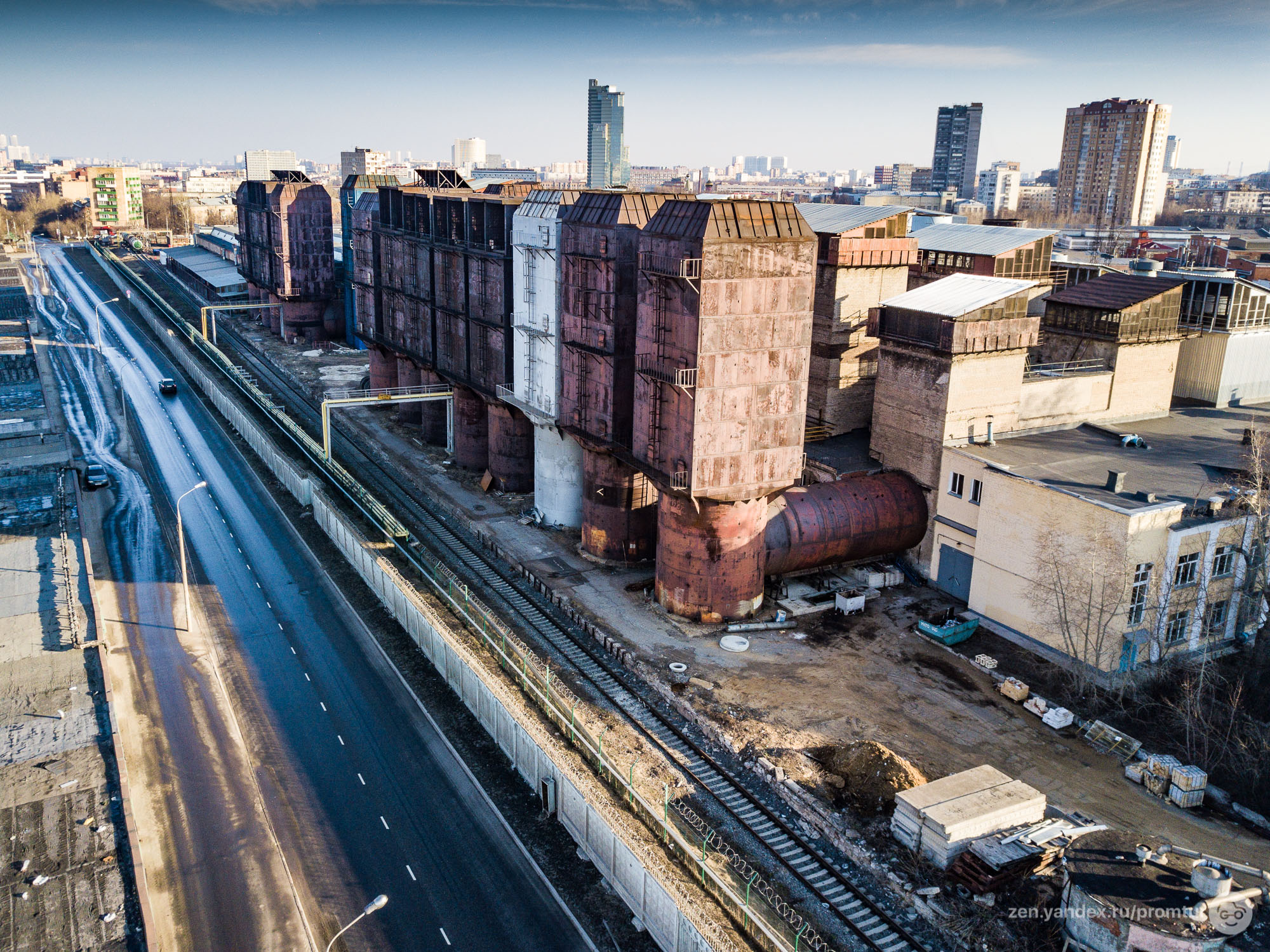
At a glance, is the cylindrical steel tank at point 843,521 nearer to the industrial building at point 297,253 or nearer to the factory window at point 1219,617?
the factory window at point 1219,617

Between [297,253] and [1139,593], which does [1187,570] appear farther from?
[297,253]

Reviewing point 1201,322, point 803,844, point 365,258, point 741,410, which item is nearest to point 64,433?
point 365,258

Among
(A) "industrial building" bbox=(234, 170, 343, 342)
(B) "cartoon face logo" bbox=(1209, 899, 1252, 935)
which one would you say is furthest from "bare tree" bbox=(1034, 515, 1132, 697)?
(A) "industrial building" bbox=(234, 170, 343, 342)

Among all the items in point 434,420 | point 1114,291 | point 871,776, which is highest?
point 1114,291

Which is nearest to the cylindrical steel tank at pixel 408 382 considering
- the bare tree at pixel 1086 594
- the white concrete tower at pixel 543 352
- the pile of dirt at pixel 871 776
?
the white concrete tower at pixel 543 352

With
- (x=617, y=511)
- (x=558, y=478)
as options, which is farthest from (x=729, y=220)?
(x=558, y=478)

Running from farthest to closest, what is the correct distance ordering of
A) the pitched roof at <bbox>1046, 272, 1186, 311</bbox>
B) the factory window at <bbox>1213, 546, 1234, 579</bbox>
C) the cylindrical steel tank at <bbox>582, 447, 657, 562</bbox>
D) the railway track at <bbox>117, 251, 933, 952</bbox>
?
the pitched roof at <bbox>1046, 272, 1186, 311</bbox>, the cylindrical steel tank at <bbox>582, 447, 657, 562</bbox>, the factory window at <bbox>1213, 546, 1234, 579</bbox>, the railway track at <bbox>117, 251, 933, 952</bbox>

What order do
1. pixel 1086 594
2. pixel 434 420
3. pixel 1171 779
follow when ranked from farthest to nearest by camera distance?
pixel 434 420 < pixel 1086 594 < pixel 1171 779

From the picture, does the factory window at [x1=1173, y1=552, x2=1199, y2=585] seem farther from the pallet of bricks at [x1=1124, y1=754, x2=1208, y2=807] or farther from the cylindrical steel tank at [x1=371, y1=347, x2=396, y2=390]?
the cylindrical steel tank at [x1=371, y1=347, x2=396, y2=390]
